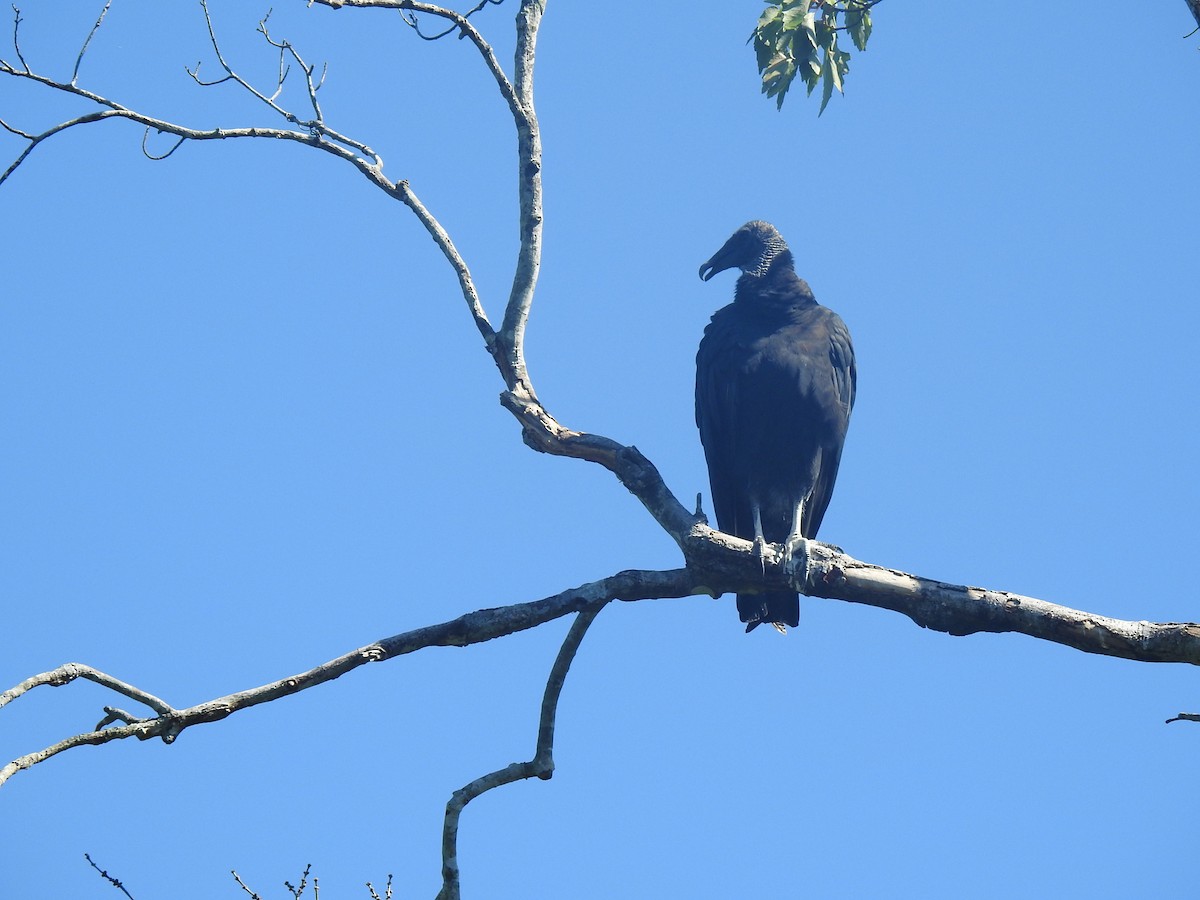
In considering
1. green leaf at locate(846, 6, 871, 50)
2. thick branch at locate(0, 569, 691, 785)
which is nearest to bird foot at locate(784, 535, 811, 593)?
thick branch at locate(0, 569, 691, 785)

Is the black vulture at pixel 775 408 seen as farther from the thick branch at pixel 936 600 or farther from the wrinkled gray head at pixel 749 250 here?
the thick branch at pixel 936 600

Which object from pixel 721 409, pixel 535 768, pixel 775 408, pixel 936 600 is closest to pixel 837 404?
pixel 775 408

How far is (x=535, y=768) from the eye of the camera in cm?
344

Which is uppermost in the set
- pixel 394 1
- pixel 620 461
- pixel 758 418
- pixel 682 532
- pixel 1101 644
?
pixel 394 1

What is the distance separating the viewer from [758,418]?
18.6 feet

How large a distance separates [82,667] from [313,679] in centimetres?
58

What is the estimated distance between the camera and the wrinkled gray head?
6.46 m

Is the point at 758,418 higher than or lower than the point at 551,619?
higher

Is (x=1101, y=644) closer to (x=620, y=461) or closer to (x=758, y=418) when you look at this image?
(x=620, y=461)

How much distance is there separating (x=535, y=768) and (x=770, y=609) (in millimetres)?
2097

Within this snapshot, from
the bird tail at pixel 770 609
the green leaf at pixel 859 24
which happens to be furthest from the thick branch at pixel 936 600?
the green leaf at pixel 859 24

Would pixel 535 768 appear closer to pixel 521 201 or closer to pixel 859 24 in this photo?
pixel 521 201

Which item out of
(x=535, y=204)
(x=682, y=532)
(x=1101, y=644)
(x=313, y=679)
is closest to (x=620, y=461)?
(x=682, y=532)

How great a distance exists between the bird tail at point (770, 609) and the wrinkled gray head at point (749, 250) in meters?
1.94
